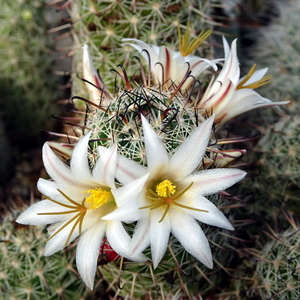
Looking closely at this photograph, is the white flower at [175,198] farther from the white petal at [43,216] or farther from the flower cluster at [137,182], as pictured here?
the white petal at [43,216]

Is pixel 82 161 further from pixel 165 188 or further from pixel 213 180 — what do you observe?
pixel 213 180

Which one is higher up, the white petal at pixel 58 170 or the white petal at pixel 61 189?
the white petal at pixel 58 170

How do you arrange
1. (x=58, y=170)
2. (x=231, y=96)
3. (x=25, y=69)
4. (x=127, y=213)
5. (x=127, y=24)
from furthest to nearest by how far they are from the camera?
(x=25, y=69) < (x=127, y=24) < (x=231, y=96) < (x=58, y=170) < (x=127, y=213)

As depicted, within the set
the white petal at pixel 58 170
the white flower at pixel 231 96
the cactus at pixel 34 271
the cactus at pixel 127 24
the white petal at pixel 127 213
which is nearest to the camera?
the white petal at pixel 127 213

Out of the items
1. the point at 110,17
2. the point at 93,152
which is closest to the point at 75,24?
the point at 110,17

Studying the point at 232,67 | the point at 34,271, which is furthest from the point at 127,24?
the point at 34,271

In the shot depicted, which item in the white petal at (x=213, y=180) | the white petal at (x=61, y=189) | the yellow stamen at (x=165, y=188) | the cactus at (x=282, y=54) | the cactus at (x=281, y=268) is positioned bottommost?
the cactus at (x=281, y=268)

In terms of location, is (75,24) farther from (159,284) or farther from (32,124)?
(159,284)

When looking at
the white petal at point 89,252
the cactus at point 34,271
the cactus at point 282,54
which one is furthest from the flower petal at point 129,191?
the cactus at point 282,54
